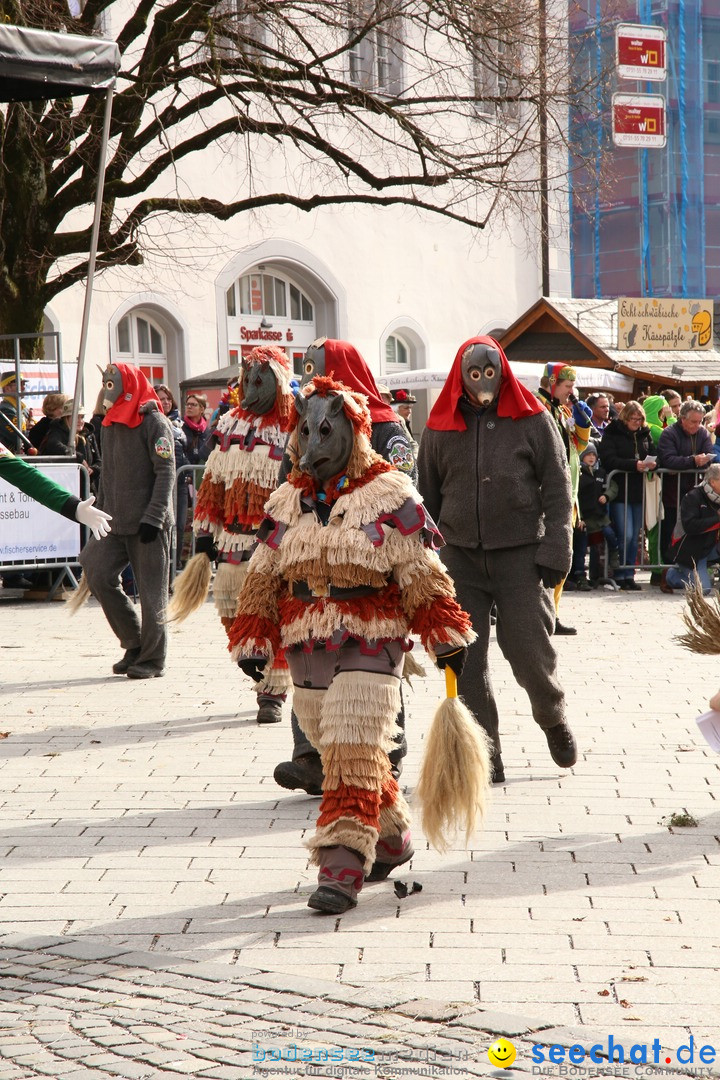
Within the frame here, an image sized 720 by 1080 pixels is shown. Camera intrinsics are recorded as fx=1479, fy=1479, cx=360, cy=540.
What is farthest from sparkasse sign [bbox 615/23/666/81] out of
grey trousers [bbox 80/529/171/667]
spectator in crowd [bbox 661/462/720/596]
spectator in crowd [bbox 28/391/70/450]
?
grey trousers [bbox 80/529/171/667]

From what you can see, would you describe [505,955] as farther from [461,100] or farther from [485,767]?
[461,100]

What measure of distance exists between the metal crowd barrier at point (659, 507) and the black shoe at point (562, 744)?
8.29m

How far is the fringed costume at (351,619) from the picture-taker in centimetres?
483

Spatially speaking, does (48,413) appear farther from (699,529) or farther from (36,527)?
(699,529)

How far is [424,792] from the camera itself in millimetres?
4992

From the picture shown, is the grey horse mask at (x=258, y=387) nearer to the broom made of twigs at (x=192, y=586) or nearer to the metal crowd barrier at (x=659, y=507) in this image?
the broom made of twigs at (x=192, y=586)

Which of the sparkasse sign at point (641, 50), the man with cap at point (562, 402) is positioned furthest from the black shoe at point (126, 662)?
the sparkasse sign at point (641, 50)

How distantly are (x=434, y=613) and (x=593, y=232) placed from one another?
3527 centimetres

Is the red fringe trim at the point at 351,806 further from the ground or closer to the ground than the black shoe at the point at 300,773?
further from the ground

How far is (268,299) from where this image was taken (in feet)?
83.6

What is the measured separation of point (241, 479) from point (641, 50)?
1787 centimetres

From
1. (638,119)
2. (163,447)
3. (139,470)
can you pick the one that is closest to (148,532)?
(139,470)

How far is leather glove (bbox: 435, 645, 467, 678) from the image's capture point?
16.3 feet

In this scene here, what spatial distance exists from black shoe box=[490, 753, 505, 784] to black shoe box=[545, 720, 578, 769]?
0.82 ft
